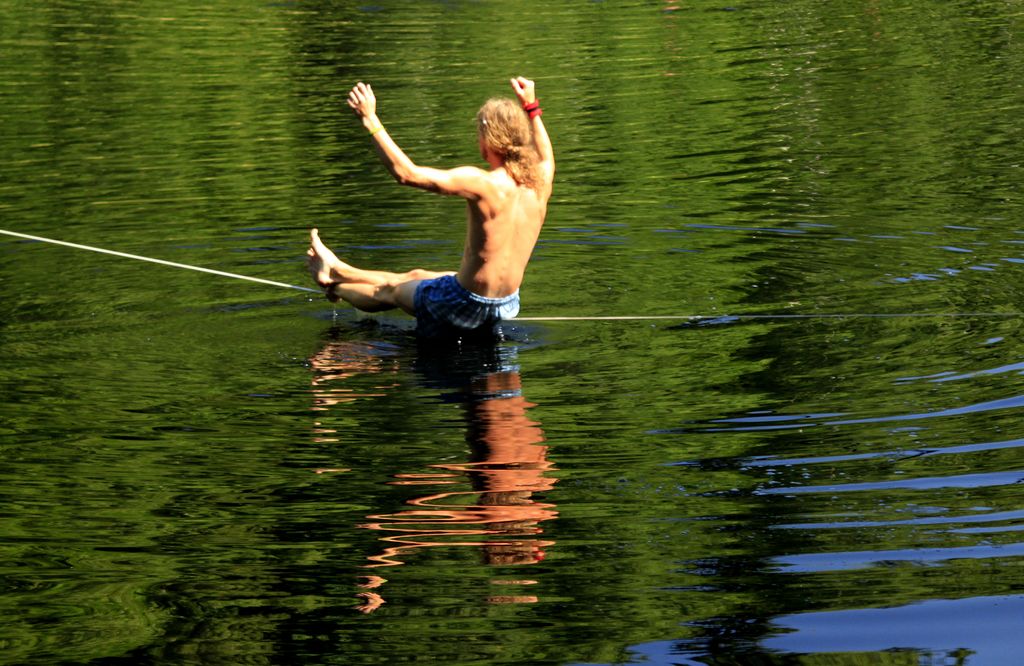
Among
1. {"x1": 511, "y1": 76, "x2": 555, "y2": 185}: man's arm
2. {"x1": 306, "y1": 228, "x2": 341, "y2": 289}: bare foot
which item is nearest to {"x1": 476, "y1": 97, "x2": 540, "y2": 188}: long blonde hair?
{"x1": 511, "y1": 76, "x2": 555, "y2": 185}: man's arm

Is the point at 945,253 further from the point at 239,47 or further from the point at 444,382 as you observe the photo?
the point at 239,47

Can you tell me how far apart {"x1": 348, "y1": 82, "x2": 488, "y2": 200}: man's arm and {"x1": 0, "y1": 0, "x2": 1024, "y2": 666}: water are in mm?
982

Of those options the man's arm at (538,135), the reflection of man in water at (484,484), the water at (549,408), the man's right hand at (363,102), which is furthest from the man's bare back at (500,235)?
the man's right hand at (363,102)

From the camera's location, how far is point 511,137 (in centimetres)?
948

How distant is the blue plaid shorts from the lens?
9.90 metres

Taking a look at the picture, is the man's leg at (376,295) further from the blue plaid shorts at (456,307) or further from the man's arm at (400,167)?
the man's arm at (400,167)

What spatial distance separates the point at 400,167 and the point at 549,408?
1.54m

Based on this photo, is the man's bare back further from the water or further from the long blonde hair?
the water

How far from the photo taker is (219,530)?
6.95 metres

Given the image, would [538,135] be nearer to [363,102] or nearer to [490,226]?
[490,226]

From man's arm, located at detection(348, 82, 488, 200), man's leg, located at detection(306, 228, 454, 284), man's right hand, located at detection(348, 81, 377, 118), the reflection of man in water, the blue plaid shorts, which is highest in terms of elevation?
man's right hand, located at detection(348, 81, 377, 118)

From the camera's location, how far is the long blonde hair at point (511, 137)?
9.41 m

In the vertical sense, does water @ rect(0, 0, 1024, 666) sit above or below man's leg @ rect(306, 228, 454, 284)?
below

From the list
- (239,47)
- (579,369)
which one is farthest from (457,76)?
(579,369)
